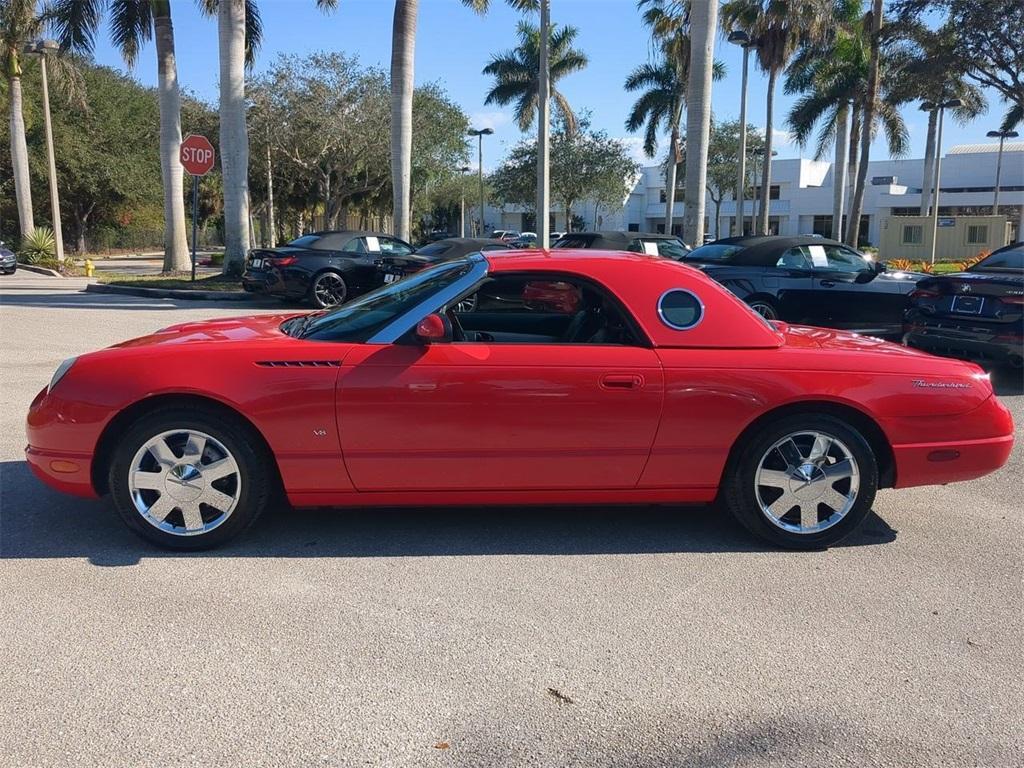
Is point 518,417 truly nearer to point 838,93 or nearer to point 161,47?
point 161,47

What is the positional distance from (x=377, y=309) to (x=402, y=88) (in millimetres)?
16675

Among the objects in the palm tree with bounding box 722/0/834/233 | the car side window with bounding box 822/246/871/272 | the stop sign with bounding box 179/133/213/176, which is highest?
the palm tree with bounding box 722/0/834/233

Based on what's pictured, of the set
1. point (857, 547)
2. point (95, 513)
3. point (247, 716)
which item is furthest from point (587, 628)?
point (95, 513)

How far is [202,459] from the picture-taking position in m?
4.10

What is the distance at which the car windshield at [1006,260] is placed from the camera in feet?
31.7

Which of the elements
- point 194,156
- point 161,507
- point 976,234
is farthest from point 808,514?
point 976,234

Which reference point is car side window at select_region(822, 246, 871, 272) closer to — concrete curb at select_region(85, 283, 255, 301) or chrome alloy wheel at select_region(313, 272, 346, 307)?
chrome alloy wheel at select_region(313, 272, 346, 307)

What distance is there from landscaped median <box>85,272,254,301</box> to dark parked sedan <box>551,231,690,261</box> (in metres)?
7.14

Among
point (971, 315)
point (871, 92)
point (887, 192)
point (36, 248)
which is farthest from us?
point (887, 192)

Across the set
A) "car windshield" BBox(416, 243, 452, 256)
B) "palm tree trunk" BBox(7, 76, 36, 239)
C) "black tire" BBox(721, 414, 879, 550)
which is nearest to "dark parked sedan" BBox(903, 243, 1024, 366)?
"black tire" BBox(721, 414, 879, 550)

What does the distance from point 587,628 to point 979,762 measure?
1.46m

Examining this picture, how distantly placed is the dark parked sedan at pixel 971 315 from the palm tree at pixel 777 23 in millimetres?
21128

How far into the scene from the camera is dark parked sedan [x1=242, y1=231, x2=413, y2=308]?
1576cm

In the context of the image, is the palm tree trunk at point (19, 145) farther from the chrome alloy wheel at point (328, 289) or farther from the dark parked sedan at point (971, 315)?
the dark parked sedan at point (971, 315)
